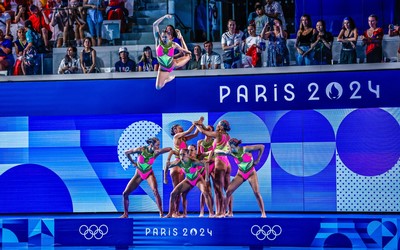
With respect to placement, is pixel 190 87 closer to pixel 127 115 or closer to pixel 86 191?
Answer: pixel 127 115

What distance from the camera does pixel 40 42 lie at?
21.8m

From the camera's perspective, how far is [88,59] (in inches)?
829


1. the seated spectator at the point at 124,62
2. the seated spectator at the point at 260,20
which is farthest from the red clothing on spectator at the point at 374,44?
the seated spectator at the point at 124,62

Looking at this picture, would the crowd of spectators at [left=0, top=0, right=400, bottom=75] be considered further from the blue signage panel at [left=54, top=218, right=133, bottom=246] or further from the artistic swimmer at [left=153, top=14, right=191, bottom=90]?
the blue signage panel at [left=54, top=218, right=133, bottom=246]

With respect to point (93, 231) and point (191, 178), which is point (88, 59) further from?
point (93, 231)

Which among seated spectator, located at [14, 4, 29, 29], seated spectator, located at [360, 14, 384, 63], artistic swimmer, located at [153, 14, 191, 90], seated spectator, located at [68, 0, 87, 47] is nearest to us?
artistic swimmer, located at [153, 14, 191, 90]

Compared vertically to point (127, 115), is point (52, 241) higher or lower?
lower

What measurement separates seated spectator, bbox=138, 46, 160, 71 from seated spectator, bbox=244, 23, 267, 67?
6.14ft

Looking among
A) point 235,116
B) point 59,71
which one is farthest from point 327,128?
point 59,71

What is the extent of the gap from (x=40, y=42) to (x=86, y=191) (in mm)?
3326

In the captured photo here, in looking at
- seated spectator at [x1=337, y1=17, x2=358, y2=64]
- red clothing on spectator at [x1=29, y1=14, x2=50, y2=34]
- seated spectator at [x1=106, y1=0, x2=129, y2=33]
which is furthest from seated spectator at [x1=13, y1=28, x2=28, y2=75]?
seated spectator at [x1=337, y1=17, x2=358, y2=64]

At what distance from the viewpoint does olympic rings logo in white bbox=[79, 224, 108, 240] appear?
806 inches

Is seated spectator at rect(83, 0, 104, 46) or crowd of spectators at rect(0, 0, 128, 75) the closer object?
crowd of spectators at rect(0, 0, 128, 75)

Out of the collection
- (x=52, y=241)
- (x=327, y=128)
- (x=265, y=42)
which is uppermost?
(x=265, y=42)
